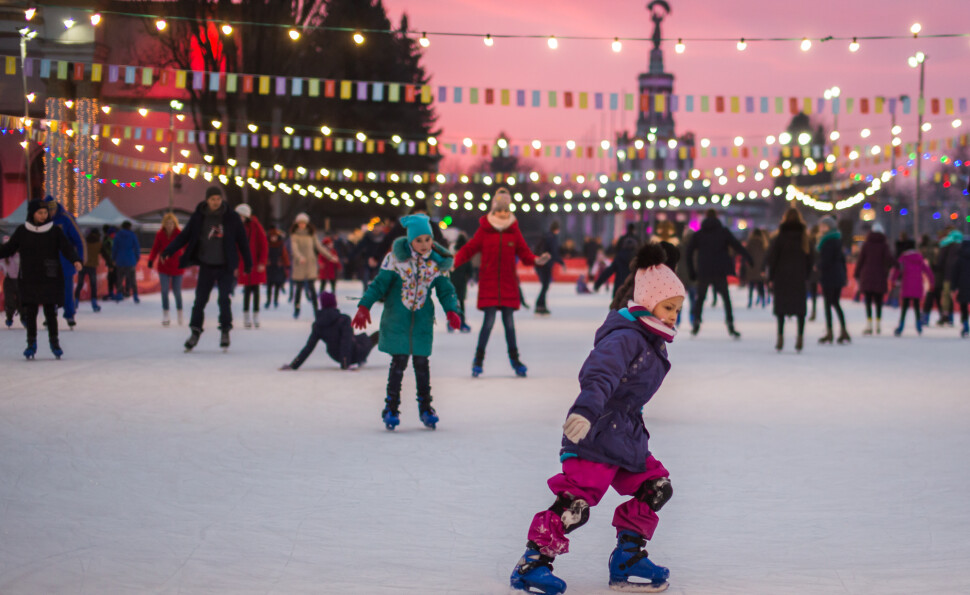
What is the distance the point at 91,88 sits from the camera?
111ft

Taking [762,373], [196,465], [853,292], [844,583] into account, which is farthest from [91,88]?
[844,583]

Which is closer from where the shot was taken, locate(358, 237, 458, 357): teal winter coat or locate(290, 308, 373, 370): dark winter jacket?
locate(358, 237, 458, 357): teal winter coat

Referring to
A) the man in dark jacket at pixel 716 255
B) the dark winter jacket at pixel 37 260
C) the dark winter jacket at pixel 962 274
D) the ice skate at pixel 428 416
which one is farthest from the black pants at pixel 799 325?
the dark winter jacket at pixel 37 260

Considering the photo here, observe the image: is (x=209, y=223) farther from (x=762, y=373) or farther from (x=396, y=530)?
(x=396, y=530)

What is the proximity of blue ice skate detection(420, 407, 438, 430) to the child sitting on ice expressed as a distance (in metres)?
3.51

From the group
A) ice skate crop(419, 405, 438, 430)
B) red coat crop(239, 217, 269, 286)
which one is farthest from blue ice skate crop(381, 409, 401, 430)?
red coat crop(239, 217, 269, 286)

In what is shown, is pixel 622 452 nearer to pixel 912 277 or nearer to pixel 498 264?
pixel 498 264

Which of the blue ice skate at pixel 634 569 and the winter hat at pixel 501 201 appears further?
the winter hat at pixel 501 201

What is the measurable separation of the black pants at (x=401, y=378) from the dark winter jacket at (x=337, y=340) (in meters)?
3.40

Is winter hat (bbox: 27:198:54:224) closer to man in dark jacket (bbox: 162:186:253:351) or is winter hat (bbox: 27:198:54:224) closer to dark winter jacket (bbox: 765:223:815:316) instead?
man in dark jacket (bbox: 162:186:253:351)

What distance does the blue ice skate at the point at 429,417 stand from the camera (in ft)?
25.5

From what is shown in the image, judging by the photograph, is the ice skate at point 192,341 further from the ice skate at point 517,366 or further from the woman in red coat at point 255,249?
the ice skate at point 517,366

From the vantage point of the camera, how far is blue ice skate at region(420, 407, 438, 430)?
7781mm

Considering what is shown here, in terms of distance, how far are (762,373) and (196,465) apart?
6816 mm
